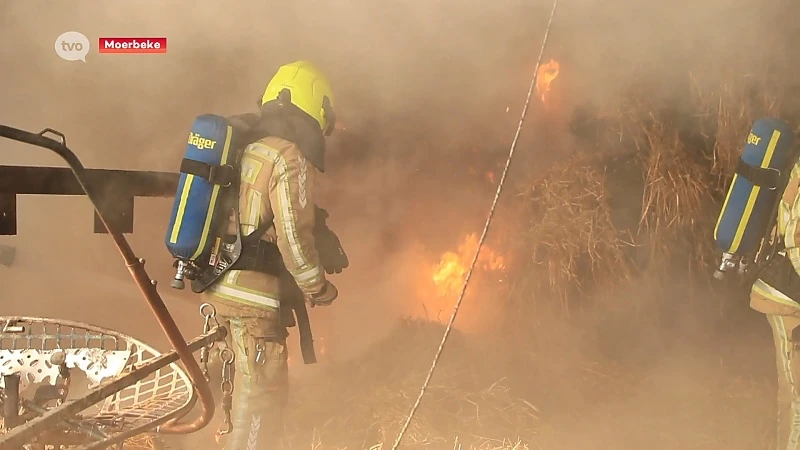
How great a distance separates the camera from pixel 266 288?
2.44 meters

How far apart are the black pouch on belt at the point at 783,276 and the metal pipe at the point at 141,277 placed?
195cm

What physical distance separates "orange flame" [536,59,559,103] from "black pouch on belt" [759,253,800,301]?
1.10m

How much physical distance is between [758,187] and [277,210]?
1.64 metres

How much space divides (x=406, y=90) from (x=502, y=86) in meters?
0.41

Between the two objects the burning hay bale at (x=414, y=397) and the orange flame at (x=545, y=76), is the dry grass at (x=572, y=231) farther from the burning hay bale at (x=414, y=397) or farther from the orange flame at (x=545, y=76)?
the burning hay bale at (x=414, y=397)

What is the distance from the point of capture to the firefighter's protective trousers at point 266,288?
2361 mm

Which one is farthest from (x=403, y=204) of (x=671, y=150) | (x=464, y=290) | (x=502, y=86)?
(x=671, y=150)

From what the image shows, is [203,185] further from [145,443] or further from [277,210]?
[145,443]

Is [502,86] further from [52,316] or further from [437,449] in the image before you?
[52,316]

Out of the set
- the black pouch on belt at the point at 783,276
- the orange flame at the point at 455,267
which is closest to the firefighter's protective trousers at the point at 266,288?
the orange flame at the point at 455,267

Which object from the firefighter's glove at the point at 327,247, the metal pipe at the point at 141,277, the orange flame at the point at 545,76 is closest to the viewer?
the metal pipe at the point at 141,277

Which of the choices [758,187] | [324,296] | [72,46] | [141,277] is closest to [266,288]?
[324,296]

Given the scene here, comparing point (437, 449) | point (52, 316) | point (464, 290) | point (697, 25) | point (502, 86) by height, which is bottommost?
point (437, 449)

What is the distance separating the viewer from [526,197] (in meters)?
3.09
